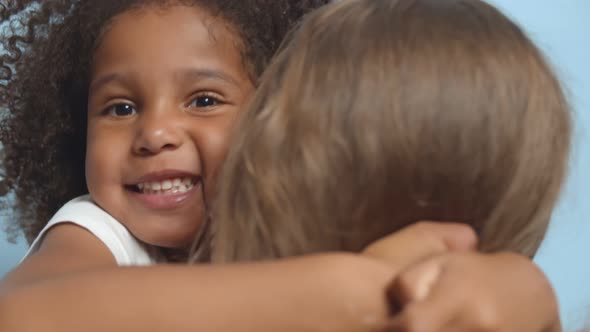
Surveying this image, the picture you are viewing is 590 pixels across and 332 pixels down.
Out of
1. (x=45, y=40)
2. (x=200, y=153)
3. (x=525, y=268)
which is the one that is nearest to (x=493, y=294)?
(x=525, y=268)

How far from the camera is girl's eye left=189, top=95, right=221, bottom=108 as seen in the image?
0.88 m

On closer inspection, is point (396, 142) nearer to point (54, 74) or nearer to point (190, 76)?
point (190, 76)

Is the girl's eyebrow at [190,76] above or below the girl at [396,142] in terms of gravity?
below

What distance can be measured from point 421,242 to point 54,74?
0.64m

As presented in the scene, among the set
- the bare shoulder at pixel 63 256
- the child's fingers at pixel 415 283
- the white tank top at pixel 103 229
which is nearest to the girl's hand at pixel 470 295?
the child's fingers at pixel 415 283

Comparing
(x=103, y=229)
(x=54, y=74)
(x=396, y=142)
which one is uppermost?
(x=396, y=142)

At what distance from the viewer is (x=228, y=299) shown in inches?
20.0

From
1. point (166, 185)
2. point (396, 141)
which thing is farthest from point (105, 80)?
point (396, 141)

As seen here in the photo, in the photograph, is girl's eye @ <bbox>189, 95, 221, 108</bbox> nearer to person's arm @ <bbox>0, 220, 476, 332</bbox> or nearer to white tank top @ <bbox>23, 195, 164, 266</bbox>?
white tank top @ <bbox>23, 195, 164, 266</bbox>

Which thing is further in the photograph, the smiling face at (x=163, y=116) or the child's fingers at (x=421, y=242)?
the smiling face at (x=163, y=116)

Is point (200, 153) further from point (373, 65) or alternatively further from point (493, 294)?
point (493, 294)

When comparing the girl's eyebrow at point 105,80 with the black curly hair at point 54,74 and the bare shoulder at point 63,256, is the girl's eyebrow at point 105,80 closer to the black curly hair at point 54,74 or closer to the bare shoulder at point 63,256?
the black curly hair at point 54,74

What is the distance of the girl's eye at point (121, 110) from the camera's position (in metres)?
0.90

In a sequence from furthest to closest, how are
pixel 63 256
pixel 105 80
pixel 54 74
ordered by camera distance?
pixel 54 74 → pixel 105 80 → pixel 63 256
